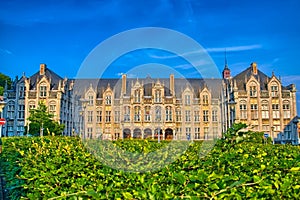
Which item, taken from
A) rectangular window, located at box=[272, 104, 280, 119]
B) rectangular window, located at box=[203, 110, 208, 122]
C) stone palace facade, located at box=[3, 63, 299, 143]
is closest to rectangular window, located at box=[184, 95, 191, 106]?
stone palace facade, located at box=[3, 63, 299, 143]

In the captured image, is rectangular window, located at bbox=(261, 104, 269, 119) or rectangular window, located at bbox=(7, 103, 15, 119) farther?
rectangular window, located at bbox=(7, 103, 15, 119)

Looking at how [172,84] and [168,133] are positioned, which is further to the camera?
[172,84]

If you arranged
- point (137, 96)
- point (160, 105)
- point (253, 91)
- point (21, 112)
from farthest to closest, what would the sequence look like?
point (137, 96) → point (160, 105) → point (21, 112) → point (253, 91)

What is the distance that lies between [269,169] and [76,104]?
51106 mm

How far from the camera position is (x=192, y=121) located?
47.2 metres

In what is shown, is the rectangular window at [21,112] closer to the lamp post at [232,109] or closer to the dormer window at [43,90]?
the dormer window at [43,90]

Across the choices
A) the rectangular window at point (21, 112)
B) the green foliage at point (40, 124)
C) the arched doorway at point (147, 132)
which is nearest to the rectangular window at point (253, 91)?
the arched doorway at point (147, 132)

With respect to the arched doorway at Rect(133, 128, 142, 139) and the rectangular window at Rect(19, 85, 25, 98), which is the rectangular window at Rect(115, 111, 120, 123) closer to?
the arched doorway at Rect(133, 128, 142, 139)

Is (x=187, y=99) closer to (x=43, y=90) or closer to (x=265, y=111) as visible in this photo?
(x=265, y=111)

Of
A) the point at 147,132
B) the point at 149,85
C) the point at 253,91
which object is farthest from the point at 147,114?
the point at 253,91

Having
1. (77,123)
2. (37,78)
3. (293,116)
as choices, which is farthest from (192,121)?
(37,78)

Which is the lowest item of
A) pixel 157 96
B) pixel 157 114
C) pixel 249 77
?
pixel 157 114

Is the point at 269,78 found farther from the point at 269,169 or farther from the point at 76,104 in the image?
the point at 269,169

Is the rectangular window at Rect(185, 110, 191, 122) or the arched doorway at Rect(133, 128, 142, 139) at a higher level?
the rectangular window at Rect(185, 110, 191, 122)
